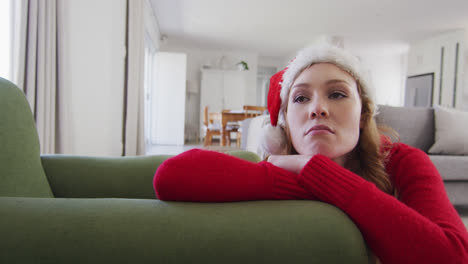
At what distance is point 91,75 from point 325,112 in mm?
2433

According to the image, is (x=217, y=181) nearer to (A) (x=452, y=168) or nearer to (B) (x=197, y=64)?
(A) (x=452, y=168)

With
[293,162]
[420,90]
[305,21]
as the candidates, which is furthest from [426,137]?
[420,90]

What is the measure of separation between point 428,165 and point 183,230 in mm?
569

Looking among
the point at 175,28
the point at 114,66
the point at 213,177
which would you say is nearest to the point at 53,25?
the point at 114,66

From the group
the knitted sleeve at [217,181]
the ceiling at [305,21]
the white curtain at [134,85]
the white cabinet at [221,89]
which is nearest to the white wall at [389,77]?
the ceiling at [305,21]

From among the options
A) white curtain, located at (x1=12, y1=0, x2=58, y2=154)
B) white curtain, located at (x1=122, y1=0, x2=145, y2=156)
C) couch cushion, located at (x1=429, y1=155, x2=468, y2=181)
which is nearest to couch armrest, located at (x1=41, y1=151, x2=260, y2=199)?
white curtain, located at (x1=12, y1=0, x2=58, y2=154)

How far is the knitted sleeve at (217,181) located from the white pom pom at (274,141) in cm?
25

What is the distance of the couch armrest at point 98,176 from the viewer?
2.67ft

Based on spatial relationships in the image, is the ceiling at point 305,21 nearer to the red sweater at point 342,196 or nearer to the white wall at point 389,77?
the white wall at point 389,77

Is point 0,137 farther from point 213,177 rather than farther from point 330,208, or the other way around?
point 330,208

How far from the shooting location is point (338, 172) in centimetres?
47

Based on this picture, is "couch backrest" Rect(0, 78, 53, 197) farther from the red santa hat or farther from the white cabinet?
the white cabinet

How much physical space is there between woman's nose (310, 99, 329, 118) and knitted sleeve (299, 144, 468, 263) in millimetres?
132

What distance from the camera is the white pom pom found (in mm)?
716
